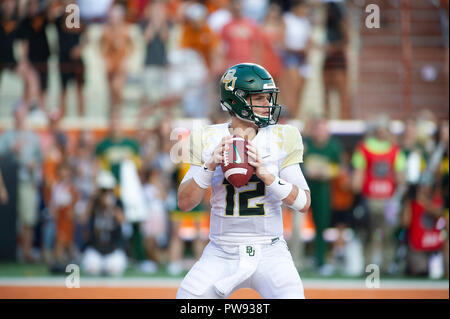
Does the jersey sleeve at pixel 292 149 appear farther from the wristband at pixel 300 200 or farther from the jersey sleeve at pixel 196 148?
the jersey sleeve at pixel 196 148

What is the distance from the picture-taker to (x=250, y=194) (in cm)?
400

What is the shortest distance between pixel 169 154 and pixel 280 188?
17.2ft

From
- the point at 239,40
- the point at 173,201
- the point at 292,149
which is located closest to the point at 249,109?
the point at 292,149

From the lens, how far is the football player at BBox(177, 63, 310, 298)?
3889 mm

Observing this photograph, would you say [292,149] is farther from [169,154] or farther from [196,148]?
[169,154]

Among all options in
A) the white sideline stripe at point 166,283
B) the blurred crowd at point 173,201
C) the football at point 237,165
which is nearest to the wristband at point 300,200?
the football at point 237,165

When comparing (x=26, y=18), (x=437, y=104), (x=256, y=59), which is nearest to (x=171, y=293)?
(x=256, y=59)

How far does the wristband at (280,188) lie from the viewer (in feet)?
12.6

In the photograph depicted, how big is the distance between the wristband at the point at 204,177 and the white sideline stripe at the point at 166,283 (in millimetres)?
3662

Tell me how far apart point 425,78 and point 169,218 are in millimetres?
5520

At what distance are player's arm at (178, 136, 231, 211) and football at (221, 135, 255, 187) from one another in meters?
0.03

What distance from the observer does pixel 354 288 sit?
752 cm

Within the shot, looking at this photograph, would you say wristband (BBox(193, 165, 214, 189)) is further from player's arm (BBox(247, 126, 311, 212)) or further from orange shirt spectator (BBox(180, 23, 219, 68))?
orange shirt spectator (BBox(180, 23, 219, 68))

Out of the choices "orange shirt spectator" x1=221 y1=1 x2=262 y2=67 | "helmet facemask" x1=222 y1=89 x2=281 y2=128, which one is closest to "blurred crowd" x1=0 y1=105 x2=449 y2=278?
"orange shirt spectator" x1=221 y1=1 x2=262 y2=67
